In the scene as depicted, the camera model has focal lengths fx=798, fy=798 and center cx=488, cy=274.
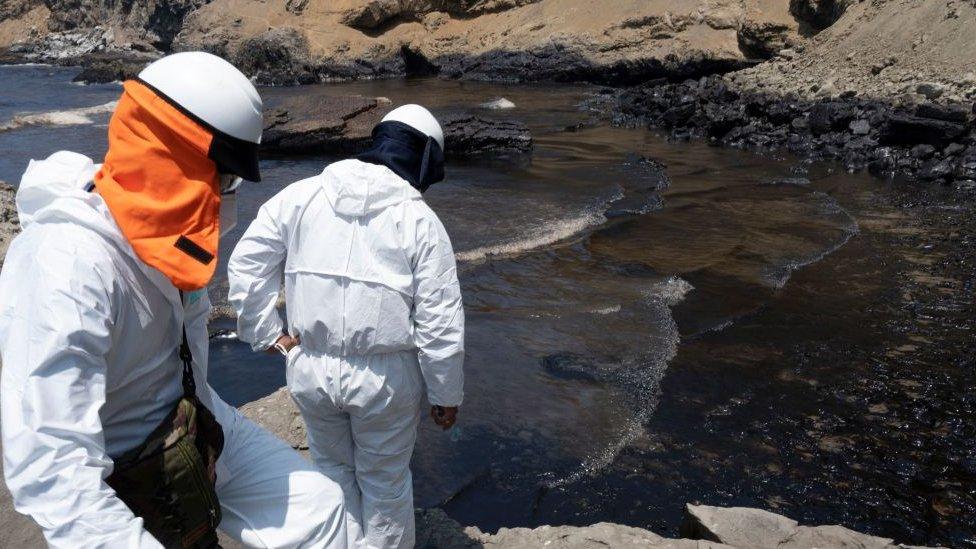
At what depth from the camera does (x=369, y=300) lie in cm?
294

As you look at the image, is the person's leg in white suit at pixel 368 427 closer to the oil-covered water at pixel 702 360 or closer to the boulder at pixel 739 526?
the oil-covered water at pixel 702 360

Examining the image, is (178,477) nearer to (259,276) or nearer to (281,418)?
(259,276)

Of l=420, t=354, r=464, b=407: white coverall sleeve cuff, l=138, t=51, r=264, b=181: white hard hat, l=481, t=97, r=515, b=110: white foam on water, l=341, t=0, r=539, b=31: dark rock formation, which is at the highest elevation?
l=138, t=51, r=264, b=181: white hard hat

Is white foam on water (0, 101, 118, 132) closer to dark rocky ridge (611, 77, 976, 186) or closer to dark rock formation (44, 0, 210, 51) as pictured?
dark rocky ridge (611, 77, 976, 186)

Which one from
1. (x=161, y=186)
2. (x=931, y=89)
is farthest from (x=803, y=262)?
(x=931, y=89)

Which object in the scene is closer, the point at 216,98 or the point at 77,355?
the point at 77,355

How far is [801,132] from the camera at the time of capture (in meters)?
18.0

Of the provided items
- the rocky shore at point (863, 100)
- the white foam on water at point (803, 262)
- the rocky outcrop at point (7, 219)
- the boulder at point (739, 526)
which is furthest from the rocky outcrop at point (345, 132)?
the boulder at point (739, 526)

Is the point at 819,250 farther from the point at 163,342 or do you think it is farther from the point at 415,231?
the point at 163,342

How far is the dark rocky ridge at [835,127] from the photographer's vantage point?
15.1 m

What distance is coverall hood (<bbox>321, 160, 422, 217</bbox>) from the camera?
298 cm

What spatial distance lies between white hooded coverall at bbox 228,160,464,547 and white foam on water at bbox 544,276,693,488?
187 centimetres

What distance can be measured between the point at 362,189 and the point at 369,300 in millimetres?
417

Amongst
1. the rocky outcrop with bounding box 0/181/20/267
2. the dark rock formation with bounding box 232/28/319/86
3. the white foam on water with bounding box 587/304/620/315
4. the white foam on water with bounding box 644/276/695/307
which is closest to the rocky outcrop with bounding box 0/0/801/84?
the dark rock formation with bounding box 232/28/319/86
